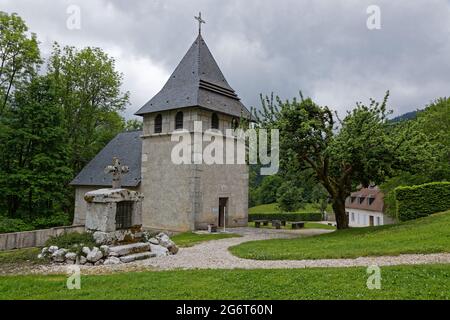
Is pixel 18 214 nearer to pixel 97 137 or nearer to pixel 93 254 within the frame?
pixel 97 137

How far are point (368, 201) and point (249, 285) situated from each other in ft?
131

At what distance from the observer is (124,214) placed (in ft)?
45.9

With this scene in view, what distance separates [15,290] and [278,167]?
44.7 ft

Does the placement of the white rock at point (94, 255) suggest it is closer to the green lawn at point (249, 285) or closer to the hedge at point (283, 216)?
the green lawn at point (249, 285)

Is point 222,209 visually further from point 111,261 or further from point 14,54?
point 14,54

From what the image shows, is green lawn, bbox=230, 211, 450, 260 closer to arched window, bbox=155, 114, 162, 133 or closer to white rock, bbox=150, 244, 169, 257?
white rock, bbox=150, 244, 169, 257

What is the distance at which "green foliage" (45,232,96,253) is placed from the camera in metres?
12.3

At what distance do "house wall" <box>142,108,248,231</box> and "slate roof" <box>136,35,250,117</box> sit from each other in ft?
1.95

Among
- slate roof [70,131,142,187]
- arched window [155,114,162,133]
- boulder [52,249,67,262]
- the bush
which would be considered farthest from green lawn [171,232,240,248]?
the bush

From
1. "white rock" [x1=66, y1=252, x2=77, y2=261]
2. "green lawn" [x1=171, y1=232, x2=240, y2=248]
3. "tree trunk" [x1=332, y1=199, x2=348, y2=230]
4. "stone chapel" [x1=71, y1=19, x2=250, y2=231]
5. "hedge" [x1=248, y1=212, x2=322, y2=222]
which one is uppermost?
"stone chapel" [x1=71, y1=19, x2=250, y2=231]

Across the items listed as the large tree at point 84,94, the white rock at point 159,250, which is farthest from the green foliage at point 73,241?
the large tree at point 84,94

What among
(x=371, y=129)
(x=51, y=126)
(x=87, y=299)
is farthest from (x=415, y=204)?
(x=51, y=126)
